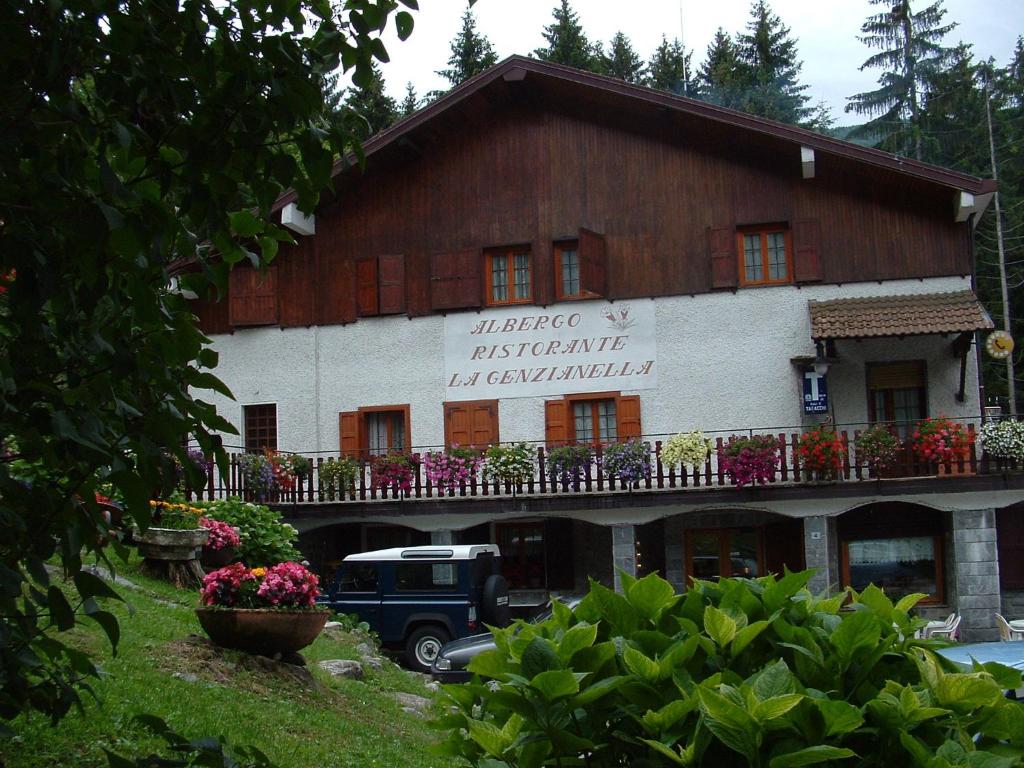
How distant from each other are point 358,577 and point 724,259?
934 cm

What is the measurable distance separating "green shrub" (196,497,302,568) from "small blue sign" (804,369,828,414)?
10.4 meters

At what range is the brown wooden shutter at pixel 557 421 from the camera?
79.7 feet

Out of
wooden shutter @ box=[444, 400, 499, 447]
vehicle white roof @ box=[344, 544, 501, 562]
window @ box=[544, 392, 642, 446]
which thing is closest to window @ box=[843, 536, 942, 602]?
window @ box=[544, 392, 642, 446]

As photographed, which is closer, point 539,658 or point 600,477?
point 539,658

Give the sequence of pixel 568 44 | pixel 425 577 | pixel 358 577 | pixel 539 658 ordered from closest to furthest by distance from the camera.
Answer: pixel 539 658, pixel 425 577, pixel 358 577, pixel 568 44

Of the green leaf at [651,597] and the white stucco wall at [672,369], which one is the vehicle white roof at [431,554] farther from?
the green leaf at [651,597]

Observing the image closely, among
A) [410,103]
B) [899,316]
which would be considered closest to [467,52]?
[410,103]

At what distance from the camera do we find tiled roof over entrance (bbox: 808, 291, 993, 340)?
2141cm

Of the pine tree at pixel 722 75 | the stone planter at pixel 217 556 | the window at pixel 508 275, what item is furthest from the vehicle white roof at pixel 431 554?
the pine tree at pixel 722 75

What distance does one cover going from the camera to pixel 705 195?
24016 millimetres

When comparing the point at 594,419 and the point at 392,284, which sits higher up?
the point at 392,284

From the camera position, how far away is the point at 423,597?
19578mm

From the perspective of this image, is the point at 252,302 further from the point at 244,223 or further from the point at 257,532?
the point at 244,223

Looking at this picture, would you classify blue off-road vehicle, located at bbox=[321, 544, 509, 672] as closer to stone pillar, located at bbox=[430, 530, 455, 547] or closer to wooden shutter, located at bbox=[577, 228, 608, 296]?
stone pillar, located at bbox=[430, 530, 455, 547]
